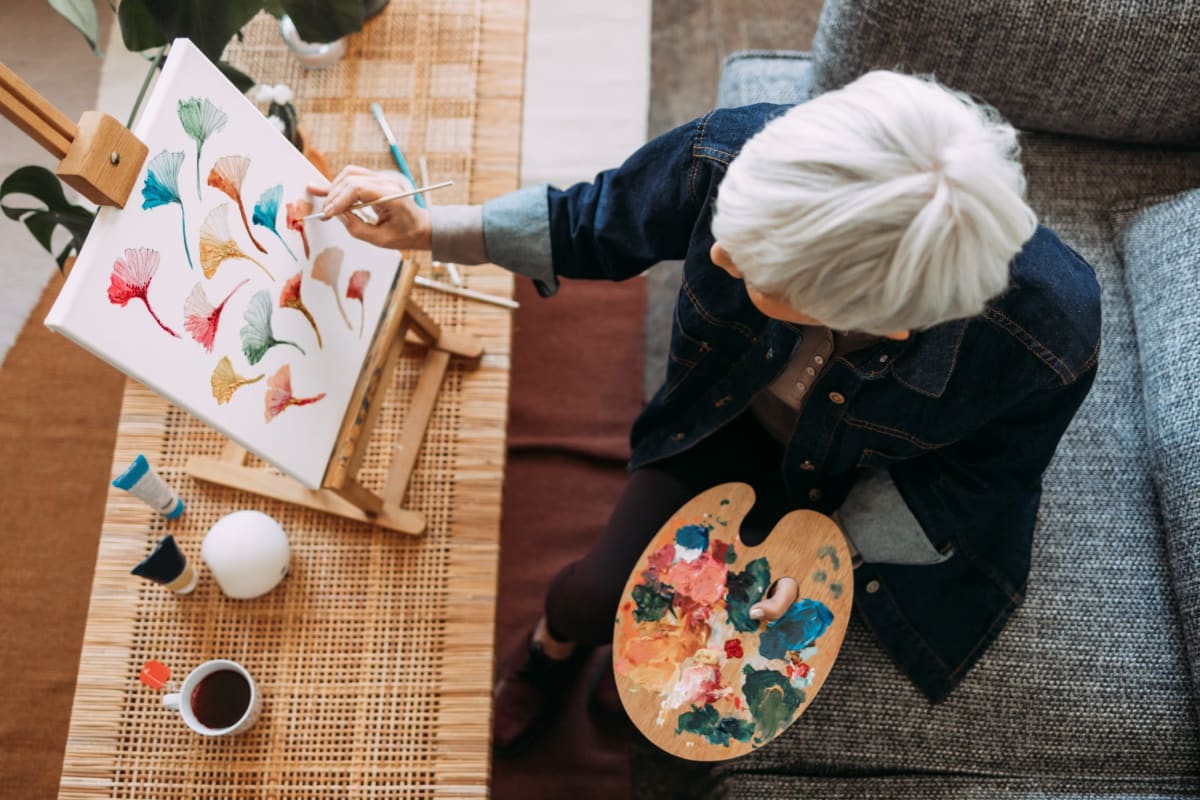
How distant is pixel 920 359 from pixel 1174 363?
0.60 m

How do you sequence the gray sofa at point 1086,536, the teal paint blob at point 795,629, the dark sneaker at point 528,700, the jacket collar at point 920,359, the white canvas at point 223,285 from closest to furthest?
the white canvas at point 223,285, the jacket collar at point 920,359, the teal paint blob at point 795,629, the gray sofa at point 1086,536, the dark sneaker at point 528,700

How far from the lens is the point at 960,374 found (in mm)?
883

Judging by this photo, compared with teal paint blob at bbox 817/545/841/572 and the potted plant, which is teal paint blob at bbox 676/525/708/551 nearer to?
teal paint blob at bbox 817/545/841/572

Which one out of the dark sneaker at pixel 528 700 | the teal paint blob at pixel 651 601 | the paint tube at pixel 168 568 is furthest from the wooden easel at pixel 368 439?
the dark sneaker at pixel 528 700

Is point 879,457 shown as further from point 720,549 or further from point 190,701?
point 190,701

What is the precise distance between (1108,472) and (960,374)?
53 cm

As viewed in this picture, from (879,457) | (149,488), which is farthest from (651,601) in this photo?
(149,488)

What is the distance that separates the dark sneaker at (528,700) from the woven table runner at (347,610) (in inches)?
13.9

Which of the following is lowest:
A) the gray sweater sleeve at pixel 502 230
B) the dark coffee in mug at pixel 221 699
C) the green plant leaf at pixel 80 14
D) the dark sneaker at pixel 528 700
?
the dark sneaker at pixel 528 700

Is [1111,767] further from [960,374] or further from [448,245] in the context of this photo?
[448,245]

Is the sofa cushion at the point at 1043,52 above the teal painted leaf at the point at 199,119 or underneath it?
underneath

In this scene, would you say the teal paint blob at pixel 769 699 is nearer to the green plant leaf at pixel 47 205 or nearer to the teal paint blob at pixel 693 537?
the teal paint blob at pixel 693 537

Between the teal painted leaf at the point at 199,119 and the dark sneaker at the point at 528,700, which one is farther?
the dark sneaker at the point at 528,700

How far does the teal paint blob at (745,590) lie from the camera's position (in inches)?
38.4
